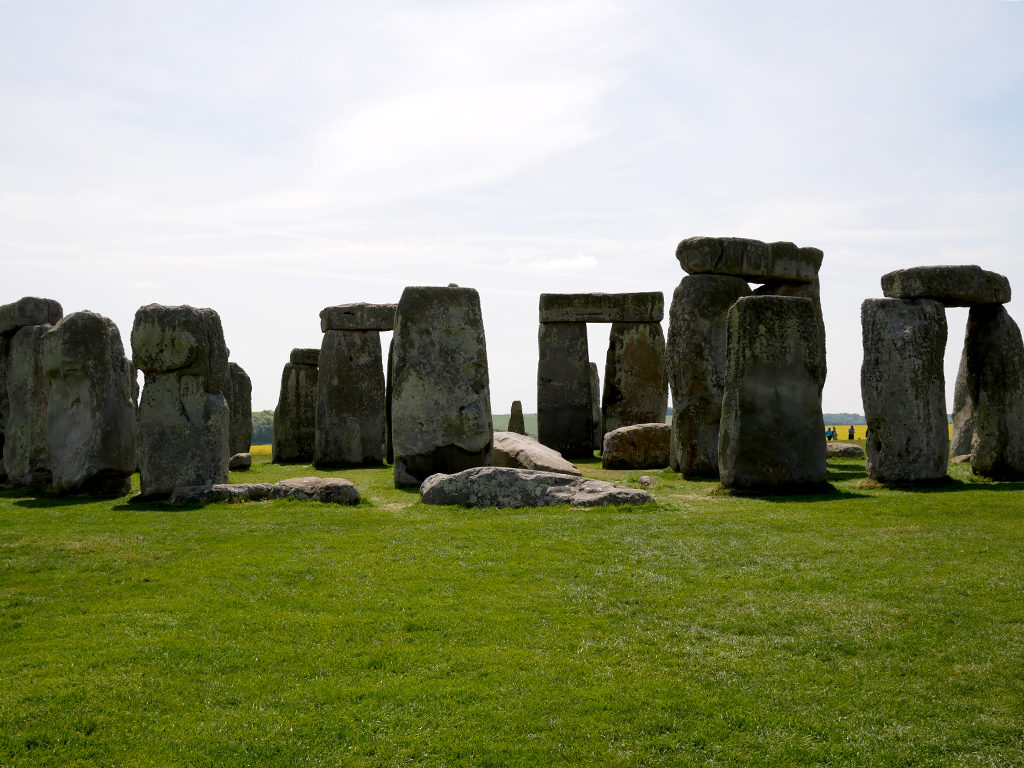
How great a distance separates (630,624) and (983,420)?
9649 mm

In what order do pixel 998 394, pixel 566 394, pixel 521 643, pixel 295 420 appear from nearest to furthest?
pixel 521 643, pixel 998 394, pixel 566 394, pixel 295 420

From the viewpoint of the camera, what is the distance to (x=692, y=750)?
15.6 ft

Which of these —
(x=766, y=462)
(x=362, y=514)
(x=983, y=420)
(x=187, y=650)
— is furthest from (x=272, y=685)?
(x=983, y=420)

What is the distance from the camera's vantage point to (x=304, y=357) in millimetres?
23031

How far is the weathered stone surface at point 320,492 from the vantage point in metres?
12.3

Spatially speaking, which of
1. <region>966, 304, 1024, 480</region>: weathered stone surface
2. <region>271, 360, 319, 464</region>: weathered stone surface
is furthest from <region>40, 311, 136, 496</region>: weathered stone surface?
<region>966, 304, 1024, 480</region>: weathered stone surface

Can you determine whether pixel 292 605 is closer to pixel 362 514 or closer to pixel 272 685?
pixel 272 685

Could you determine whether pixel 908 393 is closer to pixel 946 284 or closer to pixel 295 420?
pixel 946 284

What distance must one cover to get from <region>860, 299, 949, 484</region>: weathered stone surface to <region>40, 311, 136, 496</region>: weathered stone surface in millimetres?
11056

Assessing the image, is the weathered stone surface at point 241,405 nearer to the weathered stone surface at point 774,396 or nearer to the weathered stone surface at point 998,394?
the weathered stone surface at point 774,396

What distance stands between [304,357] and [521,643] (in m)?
17.8

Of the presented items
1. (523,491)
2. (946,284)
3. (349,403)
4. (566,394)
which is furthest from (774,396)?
(349,403)

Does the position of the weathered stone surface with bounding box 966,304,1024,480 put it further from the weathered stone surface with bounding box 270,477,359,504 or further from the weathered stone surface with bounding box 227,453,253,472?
the weathered stone surface with bounding box 227,453,253,472

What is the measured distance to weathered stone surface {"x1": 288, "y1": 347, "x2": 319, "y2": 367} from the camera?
23000 millimetres
